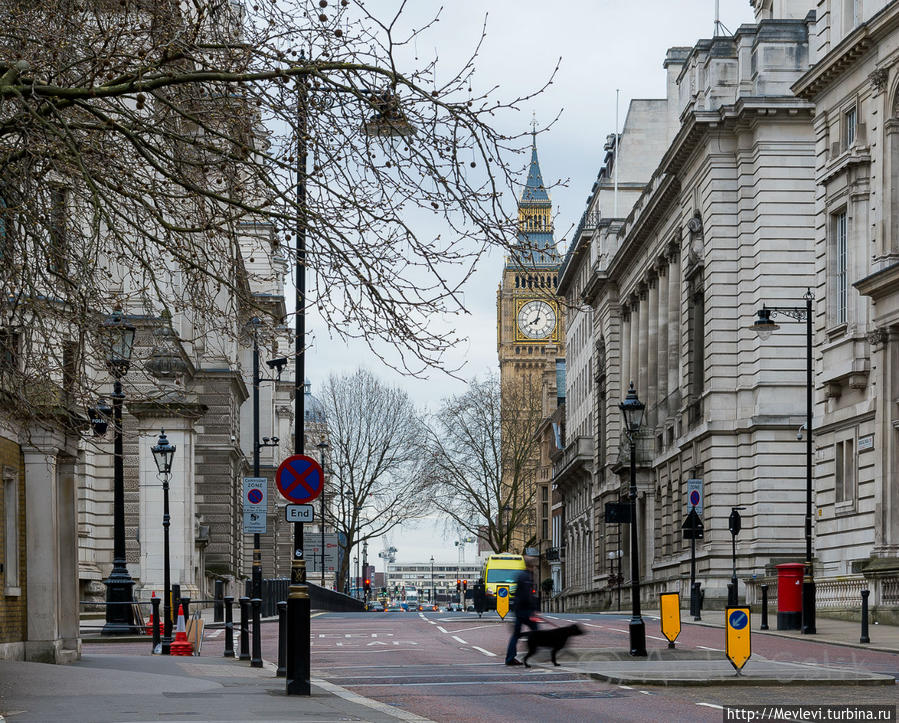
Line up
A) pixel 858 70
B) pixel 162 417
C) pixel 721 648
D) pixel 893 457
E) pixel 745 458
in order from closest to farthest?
pixel 721 648, pixel 893 457, pixel 858 70, pixel 162 417, pixel 745 458

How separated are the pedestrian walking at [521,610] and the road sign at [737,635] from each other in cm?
497

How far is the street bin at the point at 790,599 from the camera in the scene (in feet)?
109

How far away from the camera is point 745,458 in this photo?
171 ft

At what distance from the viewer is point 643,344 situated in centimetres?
7531

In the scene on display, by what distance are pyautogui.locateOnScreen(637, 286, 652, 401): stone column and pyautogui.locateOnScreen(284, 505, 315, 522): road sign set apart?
55480 mm

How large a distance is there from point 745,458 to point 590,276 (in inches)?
1607

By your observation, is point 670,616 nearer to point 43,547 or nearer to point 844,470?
point 43,547

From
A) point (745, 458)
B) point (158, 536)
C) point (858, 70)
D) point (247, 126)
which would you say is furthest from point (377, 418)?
point (247, 126)

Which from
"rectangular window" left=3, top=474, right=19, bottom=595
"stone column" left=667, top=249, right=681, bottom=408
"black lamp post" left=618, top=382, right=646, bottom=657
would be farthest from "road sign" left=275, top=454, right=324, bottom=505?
"stone column" left=667, top=249, right=681, bottom=408

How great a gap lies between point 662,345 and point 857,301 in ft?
93.6

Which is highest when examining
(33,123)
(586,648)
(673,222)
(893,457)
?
(673,222)

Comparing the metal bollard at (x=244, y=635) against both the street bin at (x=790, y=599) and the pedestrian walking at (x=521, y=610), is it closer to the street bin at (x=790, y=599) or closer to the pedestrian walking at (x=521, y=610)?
the pedestrian walking at (x=521, y=610)

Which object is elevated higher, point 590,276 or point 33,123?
point 590,276

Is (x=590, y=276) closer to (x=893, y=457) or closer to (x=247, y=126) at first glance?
(x=893, y=457)
